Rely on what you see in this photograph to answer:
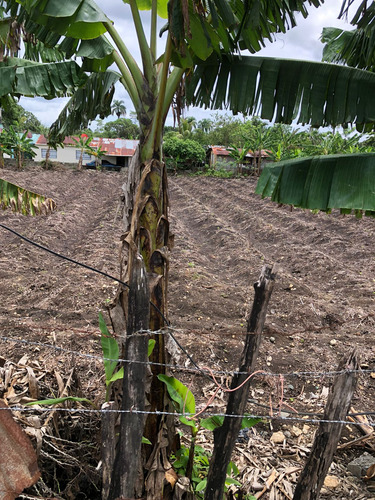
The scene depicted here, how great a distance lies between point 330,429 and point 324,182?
1707mm

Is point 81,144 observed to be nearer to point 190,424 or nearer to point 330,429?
point 190,424

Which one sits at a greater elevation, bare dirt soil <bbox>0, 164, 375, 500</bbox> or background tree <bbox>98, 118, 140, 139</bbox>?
background tree <bbox>98, 118, 140, 139</bbox>

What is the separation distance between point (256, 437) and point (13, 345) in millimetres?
2805

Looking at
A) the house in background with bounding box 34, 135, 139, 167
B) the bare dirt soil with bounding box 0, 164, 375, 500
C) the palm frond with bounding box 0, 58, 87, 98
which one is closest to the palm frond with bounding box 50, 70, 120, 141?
the palm frond with bounding box 0, 58, 87, 98

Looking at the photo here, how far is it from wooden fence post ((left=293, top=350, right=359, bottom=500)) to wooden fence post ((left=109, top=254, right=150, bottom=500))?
0.95 metres

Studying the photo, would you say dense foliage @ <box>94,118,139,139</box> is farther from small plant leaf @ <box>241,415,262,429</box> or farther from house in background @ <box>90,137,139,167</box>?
small plant leaf @ <box>241,415,262,429</box>

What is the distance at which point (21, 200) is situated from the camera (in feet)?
13.8

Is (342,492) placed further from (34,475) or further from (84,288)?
(84,288)

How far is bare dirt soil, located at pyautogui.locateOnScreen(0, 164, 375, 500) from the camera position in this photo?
2.75m

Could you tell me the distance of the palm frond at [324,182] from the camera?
8.71 feet

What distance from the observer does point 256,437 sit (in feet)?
10.9

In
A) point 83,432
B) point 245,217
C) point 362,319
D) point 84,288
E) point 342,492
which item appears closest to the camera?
point 83,432

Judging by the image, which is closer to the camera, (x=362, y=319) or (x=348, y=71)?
(x=348, y=71)

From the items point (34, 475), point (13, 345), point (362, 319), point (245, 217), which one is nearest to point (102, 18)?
point (34, 475)
